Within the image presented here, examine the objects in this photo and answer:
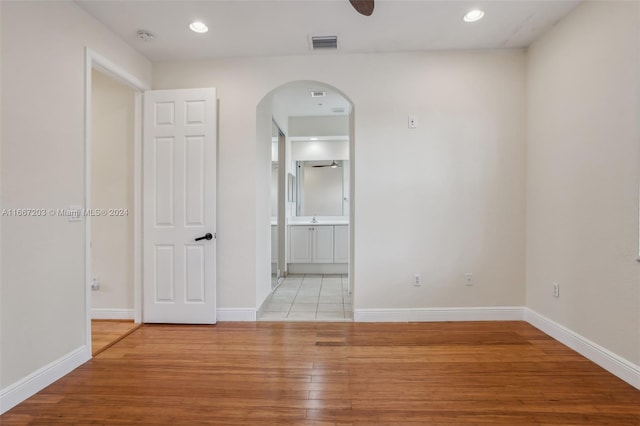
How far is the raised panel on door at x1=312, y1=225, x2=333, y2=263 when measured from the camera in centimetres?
538

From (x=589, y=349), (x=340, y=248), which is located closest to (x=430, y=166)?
(x=589, y=349)

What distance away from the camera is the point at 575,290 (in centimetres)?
248

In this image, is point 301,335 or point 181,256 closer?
point 301,335

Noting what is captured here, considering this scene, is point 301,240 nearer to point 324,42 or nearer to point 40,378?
point 324,42

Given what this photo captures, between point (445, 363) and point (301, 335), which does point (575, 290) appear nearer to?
point (445, 363)

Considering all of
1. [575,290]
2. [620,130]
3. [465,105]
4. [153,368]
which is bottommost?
[153,368]

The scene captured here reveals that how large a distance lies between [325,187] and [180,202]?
10.6 feet

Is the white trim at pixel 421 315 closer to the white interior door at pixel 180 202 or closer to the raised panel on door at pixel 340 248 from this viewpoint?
the white interior door at pixel 180 202

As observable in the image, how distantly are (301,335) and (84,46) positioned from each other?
2960 mm

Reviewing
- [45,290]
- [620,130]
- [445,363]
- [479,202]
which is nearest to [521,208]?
[479,202]

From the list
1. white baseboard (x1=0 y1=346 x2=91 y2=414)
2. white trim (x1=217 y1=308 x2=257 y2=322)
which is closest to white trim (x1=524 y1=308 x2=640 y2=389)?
white trim (x1=217 y1=308 x2=257 y2=322)

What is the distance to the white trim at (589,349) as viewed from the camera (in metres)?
2.01

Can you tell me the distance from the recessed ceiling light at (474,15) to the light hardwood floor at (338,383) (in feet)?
9.00

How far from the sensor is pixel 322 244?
5383mm
